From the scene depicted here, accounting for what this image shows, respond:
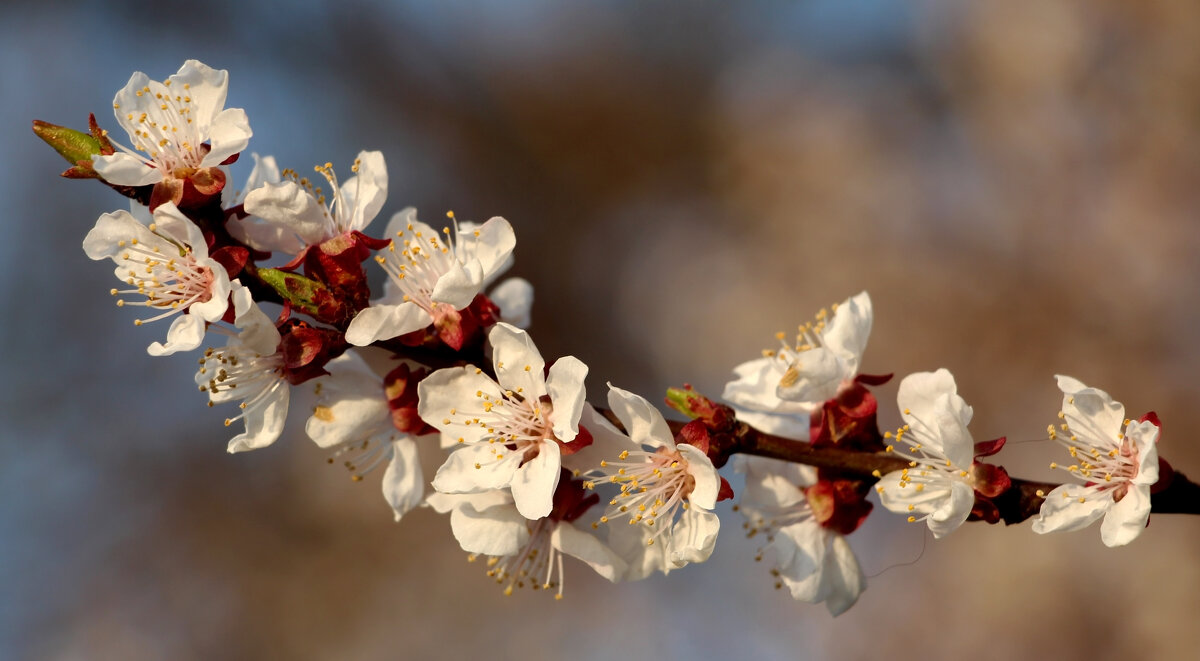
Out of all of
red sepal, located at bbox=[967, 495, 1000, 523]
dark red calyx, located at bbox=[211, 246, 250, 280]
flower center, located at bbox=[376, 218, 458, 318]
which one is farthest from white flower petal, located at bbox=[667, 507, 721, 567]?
dark red calyx, located at bbox=[211, 246, 250, 280]

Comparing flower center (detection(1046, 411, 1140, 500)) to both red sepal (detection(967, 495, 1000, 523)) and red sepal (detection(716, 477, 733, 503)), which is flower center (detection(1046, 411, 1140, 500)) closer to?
red sepal (detection(967, 495, 1000, 523))

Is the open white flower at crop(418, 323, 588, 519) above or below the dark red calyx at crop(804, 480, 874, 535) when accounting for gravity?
above

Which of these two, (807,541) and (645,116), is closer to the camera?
(807,541)

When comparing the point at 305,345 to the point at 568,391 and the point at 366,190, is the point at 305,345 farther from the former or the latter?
the point at 568,391

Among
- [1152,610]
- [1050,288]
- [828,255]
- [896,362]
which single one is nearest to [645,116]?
[828,255]

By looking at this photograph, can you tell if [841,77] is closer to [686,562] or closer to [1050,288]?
[1050,288]

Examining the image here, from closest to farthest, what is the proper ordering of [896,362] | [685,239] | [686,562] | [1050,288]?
[686,562] → [1050,288] → [896,362] → [685,239]
